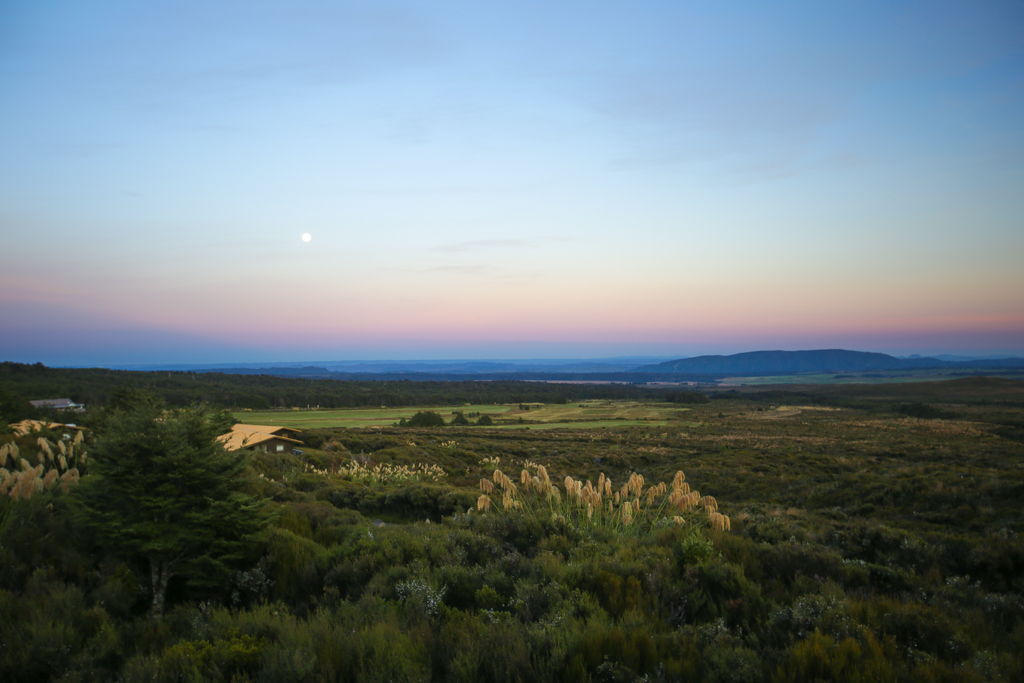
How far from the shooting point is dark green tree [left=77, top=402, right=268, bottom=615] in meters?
5.66

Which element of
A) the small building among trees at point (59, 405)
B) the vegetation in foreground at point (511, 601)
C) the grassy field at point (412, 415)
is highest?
the vegetation in foreground at point (511, 601)

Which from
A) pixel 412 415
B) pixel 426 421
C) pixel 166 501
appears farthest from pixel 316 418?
pixel 166 501

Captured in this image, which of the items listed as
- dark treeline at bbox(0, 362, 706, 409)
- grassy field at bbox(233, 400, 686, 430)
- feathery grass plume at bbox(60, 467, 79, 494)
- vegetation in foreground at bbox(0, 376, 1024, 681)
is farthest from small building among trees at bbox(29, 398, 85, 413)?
vegetation in foreground at bbox(0, 376, 1024, 681)

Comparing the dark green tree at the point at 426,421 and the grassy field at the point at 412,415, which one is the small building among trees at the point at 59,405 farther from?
the dark green tree at the point at 426,421

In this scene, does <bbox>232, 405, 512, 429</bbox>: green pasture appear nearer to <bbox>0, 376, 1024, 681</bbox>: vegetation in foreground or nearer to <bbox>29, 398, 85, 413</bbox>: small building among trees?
<bbox>29, 398, 85, 413</bbox>: small building among trees

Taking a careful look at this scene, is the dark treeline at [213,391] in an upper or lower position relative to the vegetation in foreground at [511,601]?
lower

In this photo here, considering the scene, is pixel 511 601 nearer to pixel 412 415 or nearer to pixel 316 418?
pixel 316 418

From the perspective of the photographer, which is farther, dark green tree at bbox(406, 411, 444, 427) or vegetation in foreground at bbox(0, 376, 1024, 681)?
dark green tree at bbox(406, 411, 444, 427)

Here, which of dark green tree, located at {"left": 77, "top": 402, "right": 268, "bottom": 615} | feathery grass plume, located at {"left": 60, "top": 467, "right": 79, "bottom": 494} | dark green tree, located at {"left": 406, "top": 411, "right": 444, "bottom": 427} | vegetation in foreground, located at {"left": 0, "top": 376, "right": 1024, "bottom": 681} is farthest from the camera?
dark green tree, located at {"left": 406, "top": 411, "right": 444, "bottom": 427}

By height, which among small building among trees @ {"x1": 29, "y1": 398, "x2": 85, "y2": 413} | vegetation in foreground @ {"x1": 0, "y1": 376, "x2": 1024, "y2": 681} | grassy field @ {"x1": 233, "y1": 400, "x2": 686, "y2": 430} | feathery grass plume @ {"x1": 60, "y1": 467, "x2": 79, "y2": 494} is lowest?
grassy field @ {"x1": 233, "y1": 400, "x2": 686, "y2": 430}

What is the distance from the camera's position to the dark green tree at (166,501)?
5.66m

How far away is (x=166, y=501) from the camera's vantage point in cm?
575

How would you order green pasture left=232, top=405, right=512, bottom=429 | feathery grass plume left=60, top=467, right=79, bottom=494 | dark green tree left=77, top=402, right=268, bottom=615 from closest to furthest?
dark green tree left=77, top=402, right=268, bottom=615
feathery grass plume left=60, top=467, right=79, bottom=494
green pasture left=232, top=405, right=512, bottom=429

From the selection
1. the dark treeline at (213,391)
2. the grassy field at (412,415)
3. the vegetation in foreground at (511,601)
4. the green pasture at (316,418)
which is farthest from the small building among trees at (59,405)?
the vegetation in foreground at (511,601)
